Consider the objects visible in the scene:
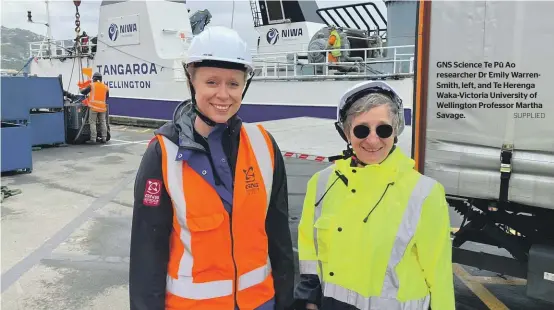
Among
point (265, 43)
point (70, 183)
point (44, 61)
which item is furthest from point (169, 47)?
point (70, 183)

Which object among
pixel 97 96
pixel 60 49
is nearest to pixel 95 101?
pixel 97 96

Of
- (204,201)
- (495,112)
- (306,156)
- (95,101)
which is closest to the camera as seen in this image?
(204,201)

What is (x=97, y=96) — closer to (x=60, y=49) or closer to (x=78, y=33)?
(x=78, y=33)

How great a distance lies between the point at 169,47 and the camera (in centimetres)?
1758

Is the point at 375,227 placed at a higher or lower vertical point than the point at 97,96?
lower

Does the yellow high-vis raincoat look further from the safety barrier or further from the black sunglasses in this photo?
the safety barrier

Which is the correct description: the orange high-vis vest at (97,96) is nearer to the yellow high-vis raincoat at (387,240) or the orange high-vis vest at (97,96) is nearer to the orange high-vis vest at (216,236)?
the orange high-vis vest at (216,236)

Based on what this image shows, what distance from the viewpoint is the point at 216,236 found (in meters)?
1.74

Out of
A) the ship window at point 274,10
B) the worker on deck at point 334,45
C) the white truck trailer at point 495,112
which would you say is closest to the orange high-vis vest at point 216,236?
the white truck trailer at point 495,112

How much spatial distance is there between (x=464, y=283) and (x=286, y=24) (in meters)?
16.9

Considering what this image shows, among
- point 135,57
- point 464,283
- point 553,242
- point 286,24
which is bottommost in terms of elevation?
point 464,283

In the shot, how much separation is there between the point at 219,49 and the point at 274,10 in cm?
1911

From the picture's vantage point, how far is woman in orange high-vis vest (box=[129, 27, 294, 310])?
5.58 feet

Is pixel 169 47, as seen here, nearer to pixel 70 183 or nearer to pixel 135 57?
pixel 135 57
